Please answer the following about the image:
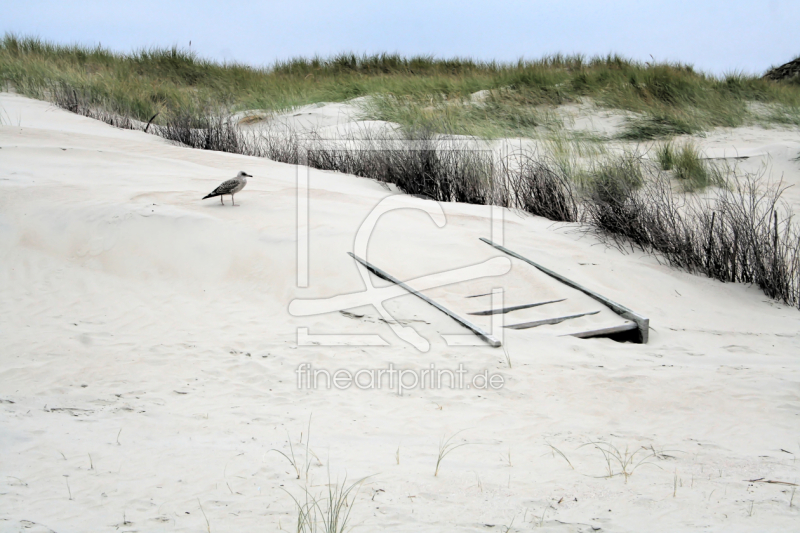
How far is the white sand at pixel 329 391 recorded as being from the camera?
2.38m

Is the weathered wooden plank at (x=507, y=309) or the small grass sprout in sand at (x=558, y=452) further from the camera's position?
the weathered wooden plank at (x=507, y=309)

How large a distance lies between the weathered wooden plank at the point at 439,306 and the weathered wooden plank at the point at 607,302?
46.3 inches

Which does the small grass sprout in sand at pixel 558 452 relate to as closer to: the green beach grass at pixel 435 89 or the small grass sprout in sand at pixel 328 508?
the small grass sprout in sand at pixel 328 508

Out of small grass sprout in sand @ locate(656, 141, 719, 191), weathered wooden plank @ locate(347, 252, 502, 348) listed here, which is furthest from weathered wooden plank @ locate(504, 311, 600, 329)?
small grass sprout in sand @ locate(656, 141, 719, 191)

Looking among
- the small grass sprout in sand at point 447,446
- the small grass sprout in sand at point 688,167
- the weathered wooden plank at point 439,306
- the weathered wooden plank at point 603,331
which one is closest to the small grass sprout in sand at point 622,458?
the small grass sprout in sand at point 447,446

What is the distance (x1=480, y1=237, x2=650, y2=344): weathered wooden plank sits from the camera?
4.53m

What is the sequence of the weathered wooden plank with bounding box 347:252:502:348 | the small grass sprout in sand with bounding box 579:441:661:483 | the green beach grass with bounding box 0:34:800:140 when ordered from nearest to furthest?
the small grass sprout in sand with bounding box 579:441:661:483, the weathered wooden plank with bounding box 347:252:502:348, the green beach grass with bounding box 0:34:800:140

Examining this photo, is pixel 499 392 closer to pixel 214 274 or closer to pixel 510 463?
pixel 510 463

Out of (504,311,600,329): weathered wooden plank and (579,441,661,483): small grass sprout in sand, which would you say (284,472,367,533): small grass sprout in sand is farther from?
(504,311,600,329): weathered wooden plank

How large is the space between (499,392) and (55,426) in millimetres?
2307

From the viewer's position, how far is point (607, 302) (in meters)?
4.90

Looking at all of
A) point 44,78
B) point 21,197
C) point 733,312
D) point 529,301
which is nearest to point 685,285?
point 733,312

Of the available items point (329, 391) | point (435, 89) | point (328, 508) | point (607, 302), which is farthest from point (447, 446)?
point (435, 89)

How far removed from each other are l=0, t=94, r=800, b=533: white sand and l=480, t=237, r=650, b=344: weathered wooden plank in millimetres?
102
